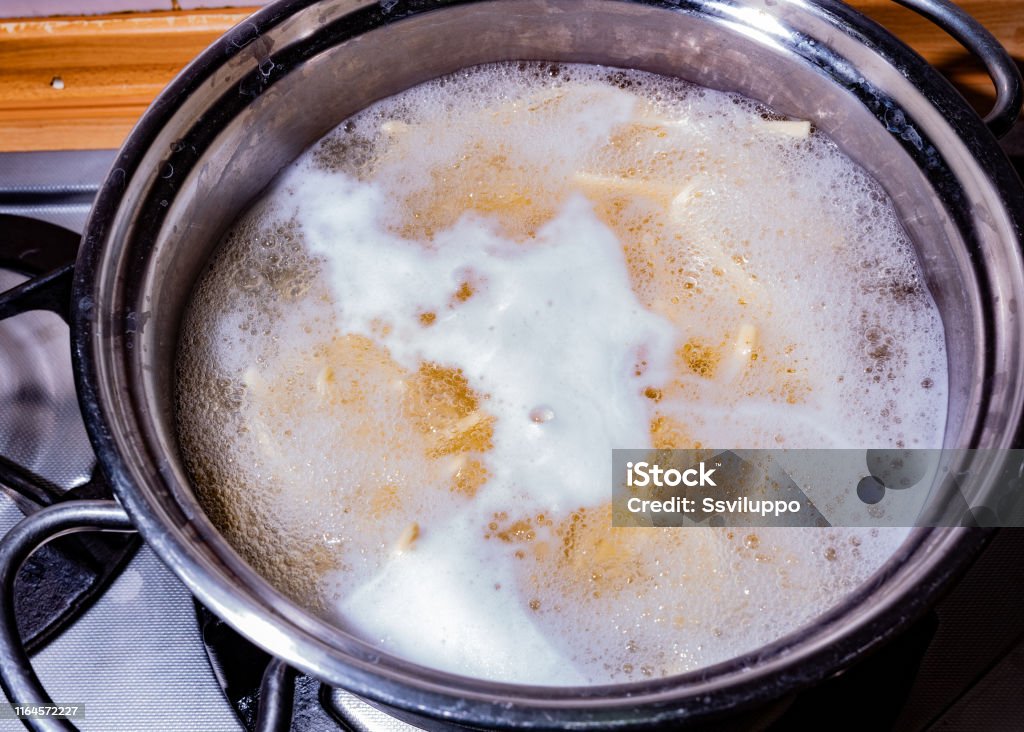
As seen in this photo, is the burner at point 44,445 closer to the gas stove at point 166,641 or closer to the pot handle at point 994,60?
the gas stove at point 166,641

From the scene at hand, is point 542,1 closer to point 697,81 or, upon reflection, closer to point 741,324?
point 697,81

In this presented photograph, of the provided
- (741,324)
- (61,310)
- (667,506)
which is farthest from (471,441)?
(61,310)

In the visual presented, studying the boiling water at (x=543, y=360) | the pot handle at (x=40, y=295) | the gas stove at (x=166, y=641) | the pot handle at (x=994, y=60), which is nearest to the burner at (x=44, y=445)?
the gas stove at (x=166, y=641)

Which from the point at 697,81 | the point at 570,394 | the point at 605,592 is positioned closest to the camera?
the point at 605,592

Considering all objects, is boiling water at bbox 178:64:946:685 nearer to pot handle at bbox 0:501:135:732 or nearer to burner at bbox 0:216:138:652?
pot handle at bbox 0:501:135:732

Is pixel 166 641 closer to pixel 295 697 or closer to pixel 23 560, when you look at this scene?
pixel 295 697

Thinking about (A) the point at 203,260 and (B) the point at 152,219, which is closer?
(B) the point at 152,219
